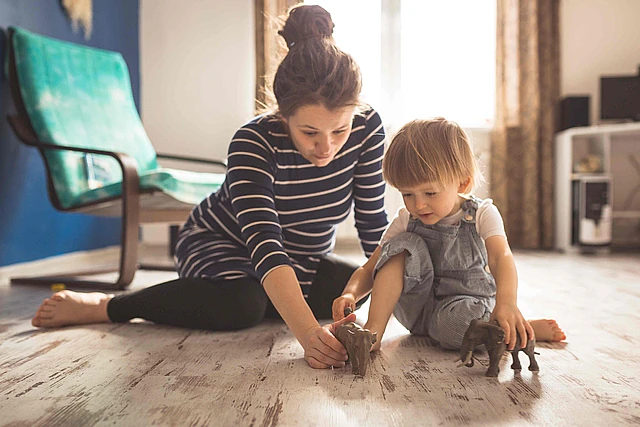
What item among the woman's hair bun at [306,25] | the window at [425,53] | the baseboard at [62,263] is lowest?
the baseboard at [62,263]

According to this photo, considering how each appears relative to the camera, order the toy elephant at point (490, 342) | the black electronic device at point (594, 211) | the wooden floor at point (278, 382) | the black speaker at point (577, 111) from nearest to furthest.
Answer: the wooden floor at point (278, 382) → the toy elephant at point (490, 342) → the black electronic device at point (594, 211) → the black speaker at point (577, 111)

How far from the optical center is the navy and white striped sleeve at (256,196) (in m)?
1.18

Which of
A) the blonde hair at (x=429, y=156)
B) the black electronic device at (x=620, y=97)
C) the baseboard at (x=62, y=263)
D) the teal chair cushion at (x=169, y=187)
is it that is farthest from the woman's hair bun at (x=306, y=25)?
the black electronic device at (x=620, y=97)

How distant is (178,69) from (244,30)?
1.59 feet

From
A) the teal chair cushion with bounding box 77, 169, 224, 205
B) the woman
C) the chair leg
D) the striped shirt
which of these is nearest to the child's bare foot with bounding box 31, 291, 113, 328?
the woman

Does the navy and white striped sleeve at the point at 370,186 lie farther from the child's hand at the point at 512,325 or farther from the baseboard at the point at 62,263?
the baseboard at the point at 62,263

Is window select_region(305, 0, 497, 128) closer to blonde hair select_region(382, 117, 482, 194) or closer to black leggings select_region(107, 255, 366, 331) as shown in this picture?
black leggings select_region(107, 255, 366, 331)

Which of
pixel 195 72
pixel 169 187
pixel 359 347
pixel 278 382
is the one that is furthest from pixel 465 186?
pixel 195 72

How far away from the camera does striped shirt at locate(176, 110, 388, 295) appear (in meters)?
1.34

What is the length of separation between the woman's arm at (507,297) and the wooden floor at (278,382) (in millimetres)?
73

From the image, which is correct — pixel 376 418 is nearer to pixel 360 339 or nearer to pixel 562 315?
pixel 360 339

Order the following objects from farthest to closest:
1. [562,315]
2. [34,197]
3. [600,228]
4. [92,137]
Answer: [600,228] < [34,197] < [92,137] < [562,315]

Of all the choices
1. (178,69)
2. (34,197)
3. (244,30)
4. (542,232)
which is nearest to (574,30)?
(542,232)

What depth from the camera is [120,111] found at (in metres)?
2.80
